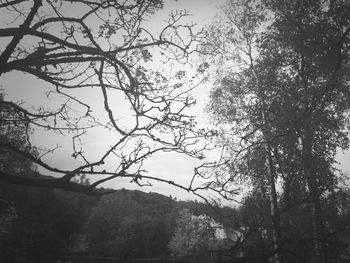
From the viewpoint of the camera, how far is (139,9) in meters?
5.99

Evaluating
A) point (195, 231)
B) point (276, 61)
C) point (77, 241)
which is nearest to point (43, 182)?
point (276, 61)

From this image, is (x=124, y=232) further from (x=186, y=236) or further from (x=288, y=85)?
(x=288, y=85)

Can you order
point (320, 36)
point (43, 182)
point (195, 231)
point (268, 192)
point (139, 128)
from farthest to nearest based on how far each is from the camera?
point (195, 231) → point (268, 192) → point (320, 36) → point (139, 128) → point (43, 182)

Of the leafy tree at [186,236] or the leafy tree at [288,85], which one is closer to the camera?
the leafy tree at [288,85]

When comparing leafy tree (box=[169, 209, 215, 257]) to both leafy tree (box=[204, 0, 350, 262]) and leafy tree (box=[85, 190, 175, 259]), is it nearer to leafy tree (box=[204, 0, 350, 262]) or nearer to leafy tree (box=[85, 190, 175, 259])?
leafy tree (box=[85, 190, 175, 259])

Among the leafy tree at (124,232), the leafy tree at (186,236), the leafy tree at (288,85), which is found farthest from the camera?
the leafy tree at (124,232)

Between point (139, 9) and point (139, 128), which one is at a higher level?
point (139, 9)

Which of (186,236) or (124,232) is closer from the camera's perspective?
(186,236)

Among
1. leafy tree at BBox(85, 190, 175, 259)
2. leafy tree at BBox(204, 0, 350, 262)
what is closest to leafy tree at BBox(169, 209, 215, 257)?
leafy tree at BBox(85, 190, 175, 259)

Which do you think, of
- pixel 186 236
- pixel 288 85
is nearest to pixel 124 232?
pixel 186 236

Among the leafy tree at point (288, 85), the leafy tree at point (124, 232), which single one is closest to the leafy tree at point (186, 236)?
the leafy tree at point (124, 232)

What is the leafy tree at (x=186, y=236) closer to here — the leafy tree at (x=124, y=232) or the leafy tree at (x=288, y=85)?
the leafy tree at (x=124, y=232)

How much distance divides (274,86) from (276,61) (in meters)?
1.44

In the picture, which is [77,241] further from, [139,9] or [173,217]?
[139,9]
